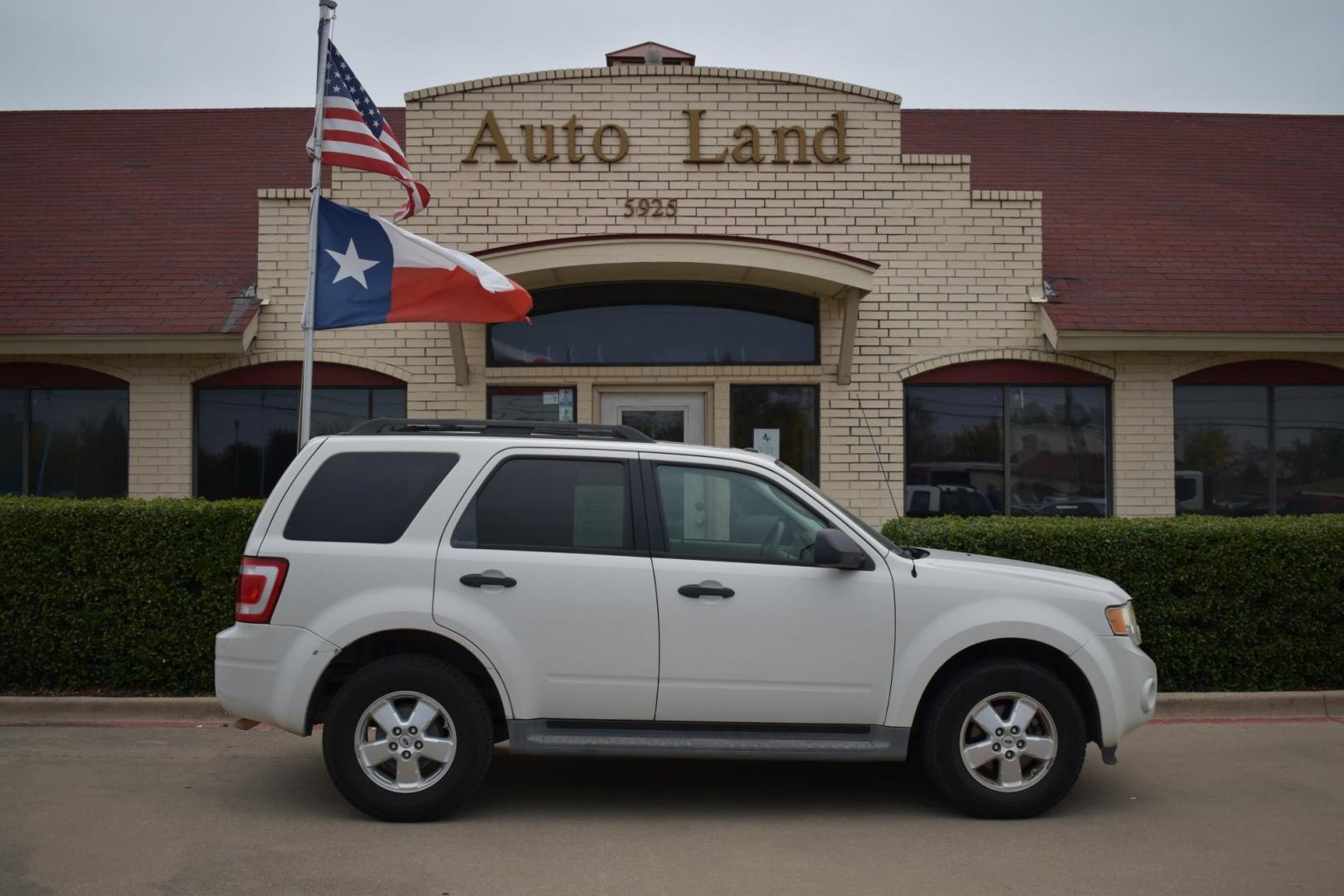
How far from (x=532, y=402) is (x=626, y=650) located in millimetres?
5796

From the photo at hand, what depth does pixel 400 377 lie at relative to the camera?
11.3 meters

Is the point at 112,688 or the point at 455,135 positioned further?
the point at 455,135

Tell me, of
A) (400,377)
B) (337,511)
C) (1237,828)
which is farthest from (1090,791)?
(400,377)

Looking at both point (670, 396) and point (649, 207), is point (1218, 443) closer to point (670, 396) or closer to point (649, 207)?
point (670, 396)

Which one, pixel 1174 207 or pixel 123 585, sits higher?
pixel 1174 207

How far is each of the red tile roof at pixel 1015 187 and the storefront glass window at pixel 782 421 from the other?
Result: 7.97ft

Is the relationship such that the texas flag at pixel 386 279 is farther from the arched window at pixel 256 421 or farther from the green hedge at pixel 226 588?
the arched window at pixel 256 421

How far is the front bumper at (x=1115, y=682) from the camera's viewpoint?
598cm

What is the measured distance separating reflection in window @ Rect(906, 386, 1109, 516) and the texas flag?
447cm

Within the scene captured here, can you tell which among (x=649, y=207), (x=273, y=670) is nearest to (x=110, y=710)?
(x=273, y=670)

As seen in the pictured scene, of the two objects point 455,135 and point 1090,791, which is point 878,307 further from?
point 1090,791

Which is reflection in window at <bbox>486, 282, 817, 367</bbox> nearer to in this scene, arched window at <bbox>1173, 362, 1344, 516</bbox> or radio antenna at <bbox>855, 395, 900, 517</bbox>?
radio antenna at <bbox>855, 395, 900, 517</bbox>

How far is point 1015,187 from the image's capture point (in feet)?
44.2

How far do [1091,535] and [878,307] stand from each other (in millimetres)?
3622
